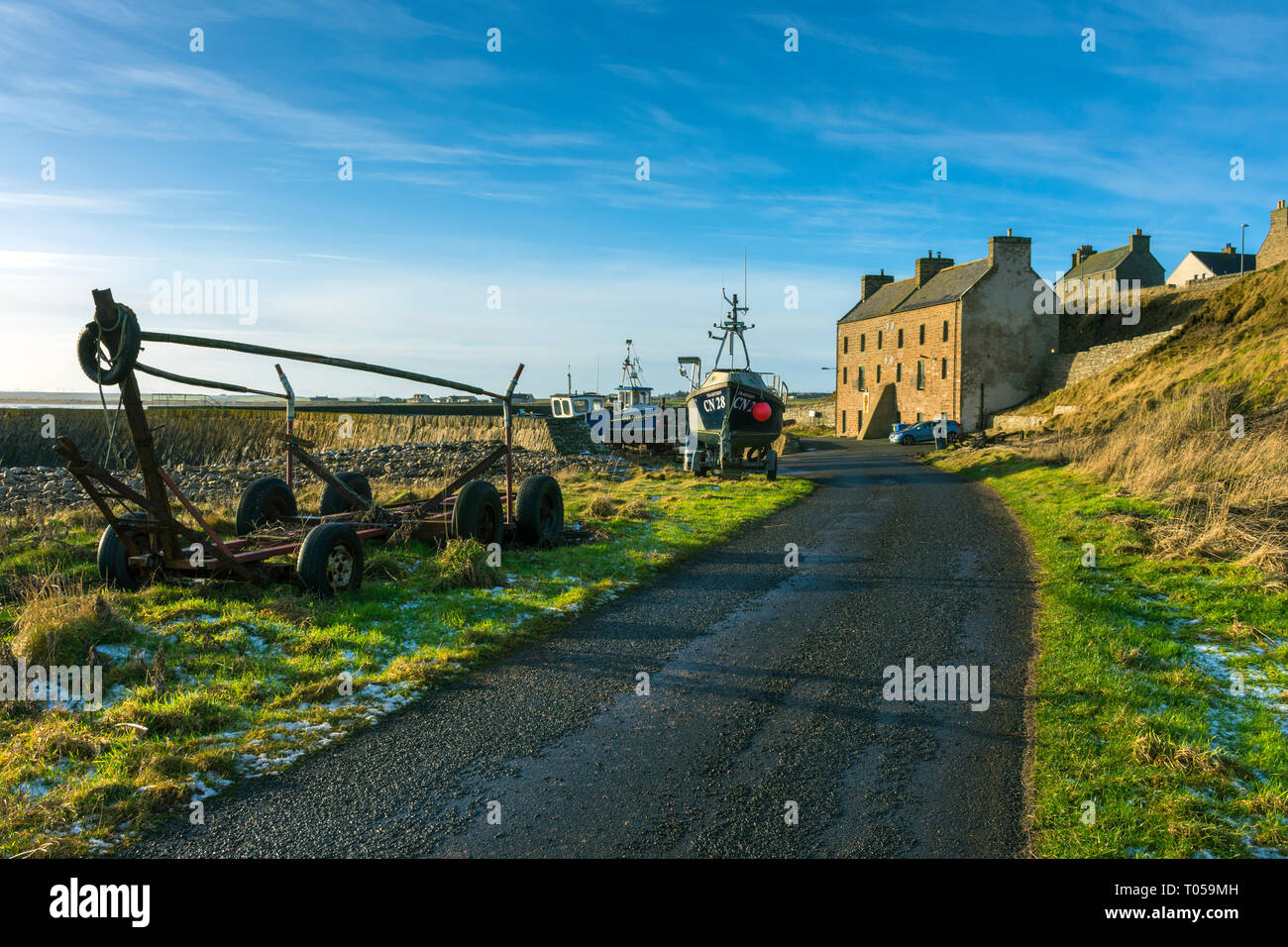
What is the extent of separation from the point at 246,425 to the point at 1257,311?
37871 millimetres

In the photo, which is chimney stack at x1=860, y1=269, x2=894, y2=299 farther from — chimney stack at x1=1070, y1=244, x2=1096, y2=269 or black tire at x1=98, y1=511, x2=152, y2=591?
black tire at x1=98, y1=511, x2=152, y2=591

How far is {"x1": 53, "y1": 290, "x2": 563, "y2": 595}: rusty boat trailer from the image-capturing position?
7.15 metres

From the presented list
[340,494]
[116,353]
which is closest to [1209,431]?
[340,494]

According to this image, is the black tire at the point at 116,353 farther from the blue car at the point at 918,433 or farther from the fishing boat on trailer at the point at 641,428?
the blue car at the point at 918,433

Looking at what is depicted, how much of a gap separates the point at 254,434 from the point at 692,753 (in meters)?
29.5

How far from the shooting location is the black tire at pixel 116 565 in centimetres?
829

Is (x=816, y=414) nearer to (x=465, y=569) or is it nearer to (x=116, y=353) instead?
(x=465, y=569)

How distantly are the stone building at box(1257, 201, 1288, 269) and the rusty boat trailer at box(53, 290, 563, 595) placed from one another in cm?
6165

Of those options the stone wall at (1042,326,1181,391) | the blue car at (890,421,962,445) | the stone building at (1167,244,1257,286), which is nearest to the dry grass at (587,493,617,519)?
the stone wall at (1042,326,1181,391)

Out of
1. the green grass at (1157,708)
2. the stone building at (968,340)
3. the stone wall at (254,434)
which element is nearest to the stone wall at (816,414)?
the stone building at (968,340)

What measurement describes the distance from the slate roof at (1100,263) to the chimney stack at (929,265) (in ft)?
63.1

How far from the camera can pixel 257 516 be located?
35.1 ft

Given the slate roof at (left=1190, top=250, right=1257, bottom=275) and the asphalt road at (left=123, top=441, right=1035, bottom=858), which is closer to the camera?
the asphalt road at (left=123, top=441, right=1035, bottom=858)
